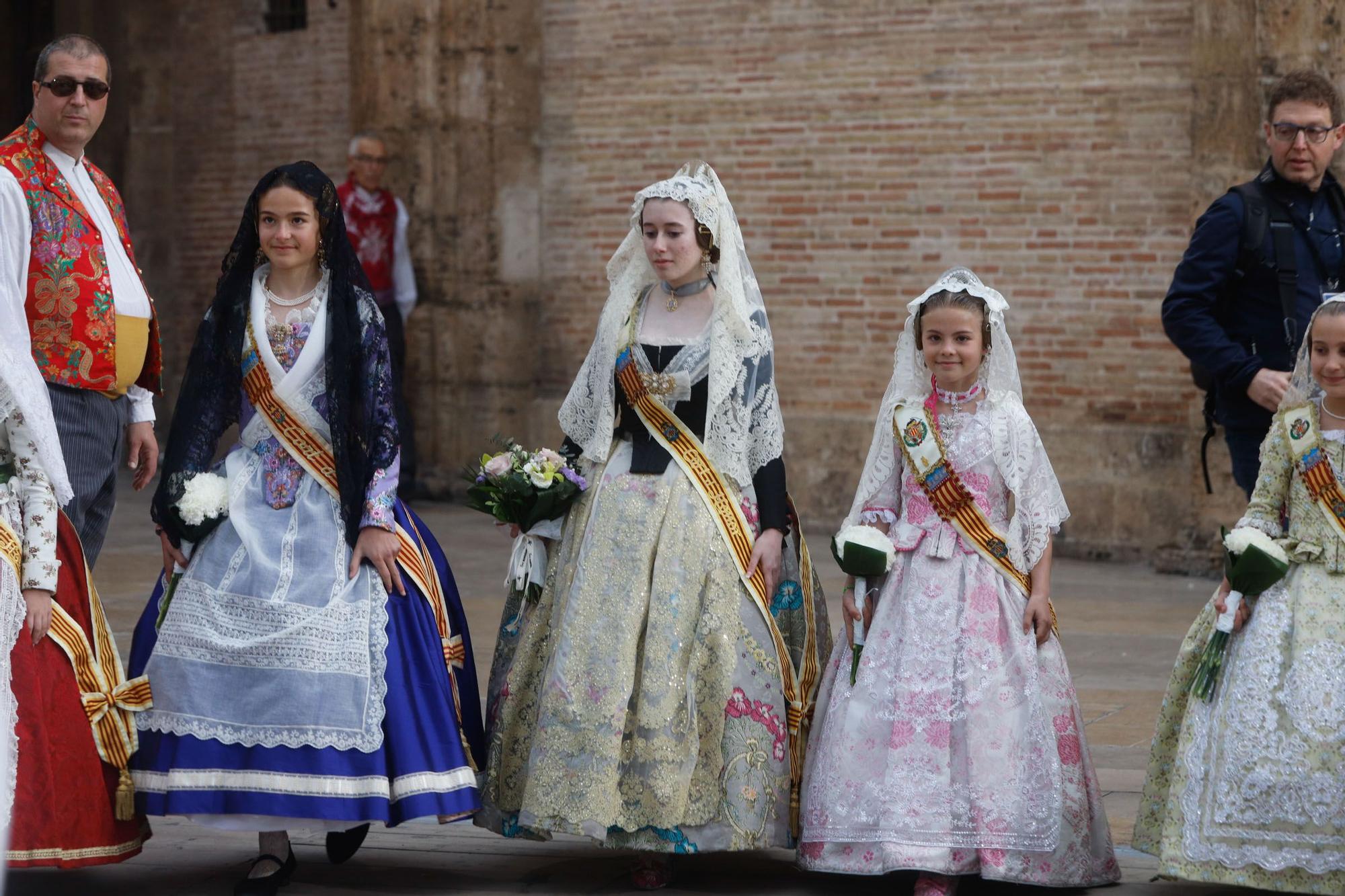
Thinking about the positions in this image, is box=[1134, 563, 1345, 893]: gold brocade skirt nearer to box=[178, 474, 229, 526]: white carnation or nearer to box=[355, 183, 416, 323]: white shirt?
box=[178, 474, 229, 526]: white carnation

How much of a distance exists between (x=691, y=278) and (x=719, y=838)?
1.40 meters

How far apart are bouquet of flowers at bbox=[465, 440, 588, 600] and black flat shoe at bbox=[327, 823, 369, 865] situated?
74 cm

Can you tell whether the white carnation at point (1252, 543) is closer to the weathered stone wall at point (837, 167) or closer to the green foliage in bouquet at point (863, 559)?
the green foliage in bouquet at point (863, 559)

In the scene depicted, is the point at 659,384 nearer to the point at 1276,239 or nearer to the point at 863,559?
A: the point at 863,559

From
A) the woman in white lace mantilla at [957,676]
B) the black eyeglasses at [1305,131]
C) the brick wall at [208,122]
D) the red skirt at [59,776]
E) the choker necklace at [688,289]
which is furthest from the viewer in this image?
the brick wall at [208,122]

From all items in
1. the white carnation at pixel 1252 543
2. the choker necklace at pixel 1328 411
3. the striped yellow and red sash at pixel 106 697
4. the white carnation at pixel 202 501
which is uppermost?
→ the choker necklace at pixel 1328 411

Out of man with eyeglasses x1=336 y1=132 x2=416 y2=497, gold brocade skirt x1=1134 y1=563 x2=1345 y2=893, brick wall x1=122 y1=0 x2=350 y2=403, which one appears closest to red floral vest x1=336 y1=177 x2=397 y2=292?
man with eyeglasses x1=336 y1=132 x2=416 y2=497

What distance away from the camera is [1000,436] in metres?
4.62

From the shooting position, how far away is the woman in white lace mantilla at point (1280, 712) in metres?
4.14

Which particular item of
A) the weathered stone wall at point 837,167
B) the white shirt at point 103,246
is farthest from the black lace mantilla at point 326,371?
the weathered stone wall at point 837,167

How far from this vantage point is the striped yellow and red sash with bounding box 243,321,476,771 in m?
4.63

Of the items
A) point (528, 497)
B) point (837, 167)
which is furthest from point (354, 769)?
point (837, 167)

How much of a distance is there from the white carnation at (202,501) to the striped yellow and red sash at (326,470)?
0.20m

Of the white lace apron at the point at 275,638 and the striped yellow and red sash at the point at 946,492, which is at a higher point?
the striped yellow and red sash at the point at 946,492
